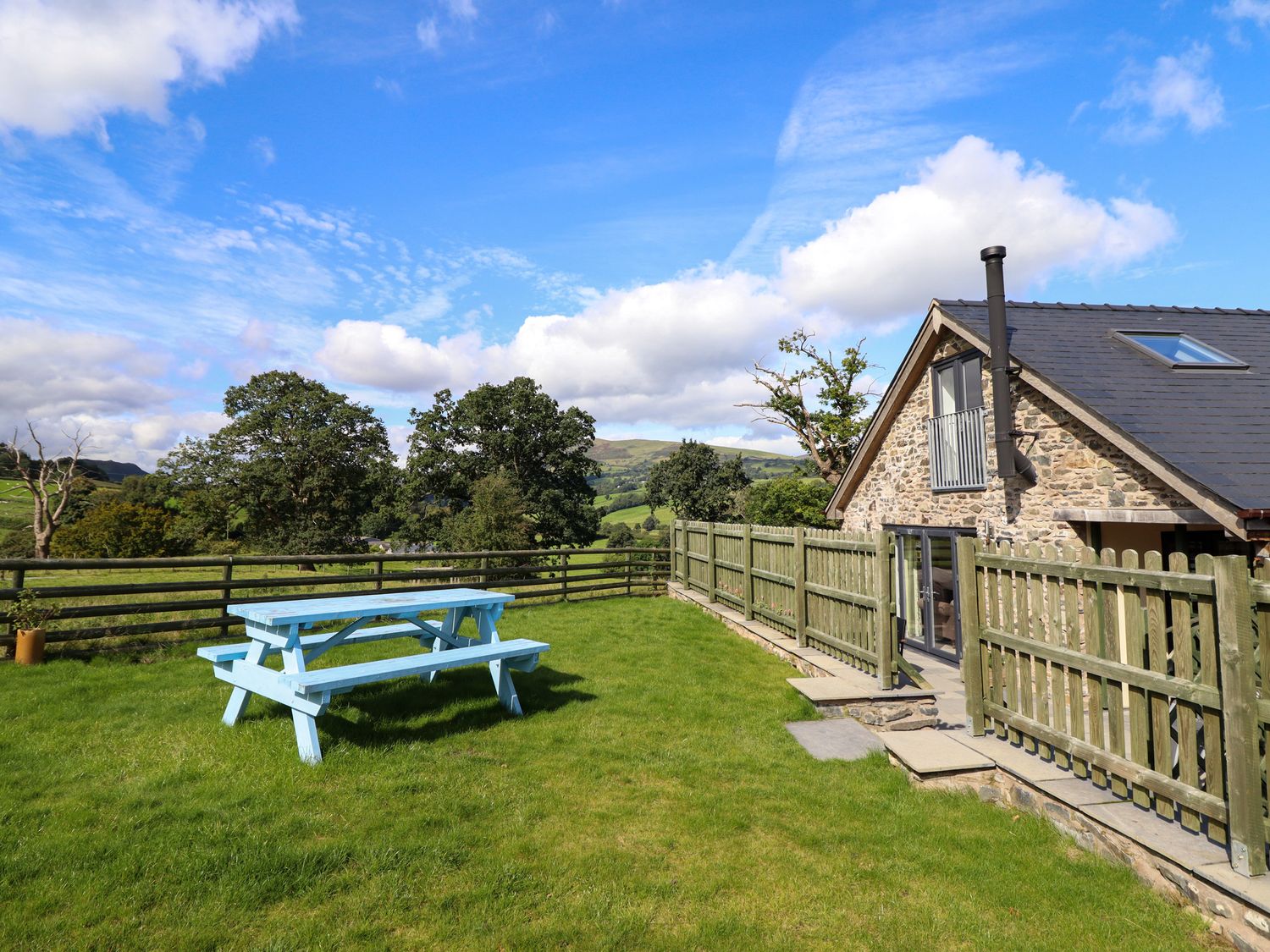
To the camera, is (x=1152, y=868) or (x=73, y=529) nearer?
(x=1152, y=868)

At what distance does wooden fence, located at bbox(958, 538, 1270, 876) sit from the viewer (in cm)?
323

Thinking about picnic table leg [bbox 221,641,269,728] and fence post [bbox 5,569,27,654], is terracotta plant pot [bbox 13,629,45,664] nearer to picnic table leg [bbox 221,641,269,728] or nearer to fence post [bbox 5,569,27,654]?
fence post [bbox 5,569,27,654]

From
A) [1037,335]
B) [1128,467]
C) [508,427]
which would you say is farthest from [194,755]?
[508,427]

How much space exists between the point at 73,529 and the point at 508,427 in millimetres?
24080

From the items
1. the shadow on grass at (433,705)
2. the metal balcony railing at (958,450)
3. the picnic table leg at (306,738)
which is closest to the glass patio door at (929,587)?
the metal balcony railing at (958,450)

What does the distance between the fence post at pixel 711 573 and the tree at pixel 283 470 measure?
27.1 m

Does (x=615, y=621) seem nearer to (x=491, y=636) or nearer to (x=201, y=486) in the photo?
(x=491, y=636)

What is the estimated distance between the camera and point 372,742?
5.27 metres

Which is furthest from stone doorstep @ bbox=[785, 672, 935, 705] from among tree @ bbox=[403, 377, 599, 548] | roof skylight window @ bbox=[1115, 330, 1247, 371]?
tree @ bbox=[403, 377, 599, 548]

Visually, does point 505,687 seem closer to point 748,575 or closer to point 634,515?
point 748,575

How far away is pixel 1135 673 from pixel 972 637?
1533 millimetres

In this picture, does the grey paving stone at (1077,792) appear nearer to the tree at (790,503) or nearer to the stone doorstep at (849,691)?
the stone doorstep at (849,691)

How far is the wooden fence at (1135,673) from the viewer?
3.23 m

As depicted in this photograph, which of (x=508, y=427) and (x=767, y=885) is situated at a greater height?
(x=508, y=427)
